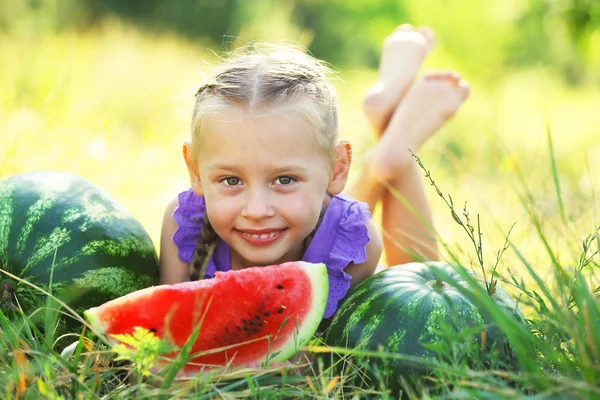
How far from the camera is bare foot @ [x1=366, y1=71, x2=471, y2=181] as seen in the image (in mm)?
4188

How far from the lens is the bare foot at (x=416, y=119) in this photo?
165 inches

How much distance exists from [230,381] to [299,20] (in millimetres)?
28809

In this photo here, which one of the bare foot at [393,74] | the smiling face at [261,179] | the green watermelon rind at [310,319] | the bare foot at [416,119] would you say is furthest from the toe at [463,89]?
the green watermelon rind at [310,319]

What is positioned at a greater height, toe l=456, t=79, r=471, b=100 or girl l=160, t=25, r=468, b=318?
toe l=456, t=79, r=471, b=100

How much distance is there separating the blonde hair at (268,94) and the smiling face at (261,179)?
0.15ft

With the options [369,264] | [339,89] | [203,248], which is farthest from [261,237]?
[339,89]

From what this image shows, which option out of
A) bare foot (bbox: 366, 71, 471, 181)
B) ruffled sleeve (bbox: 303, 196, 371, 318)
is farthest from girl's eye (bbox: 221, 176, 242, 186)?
bare foot (bbox: 366, 71, 471, 181)

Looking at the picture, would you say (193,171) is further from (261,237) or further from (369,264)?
(369,264)

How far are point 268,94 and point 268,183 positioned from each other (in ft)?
1.30

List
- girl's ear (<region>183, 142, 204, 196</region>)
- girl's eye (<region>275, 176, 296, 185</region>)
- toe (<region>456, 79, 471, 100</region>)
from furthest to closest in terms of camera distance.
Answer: toe (<region>456, 79, 471, 100</region>) → girl's ear (<region>183, 142, 204, 196</region>) → girl's eye (<region>275, 176, 296, 185</region>)

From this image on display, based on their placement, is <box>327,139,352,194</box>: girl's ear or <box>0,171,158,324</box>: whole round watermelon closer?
<box>0,171,158,324</box>: whole round watermelon

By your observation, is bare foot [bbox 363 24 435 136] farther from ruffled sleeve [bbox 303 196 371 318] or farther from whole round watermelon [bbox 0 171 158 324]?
whole round watermelon [bbox 0 171 158 324]

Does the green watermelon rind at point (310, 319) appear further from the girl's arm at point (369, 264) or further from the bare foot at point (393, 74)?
the bare foot at point (393, 74)

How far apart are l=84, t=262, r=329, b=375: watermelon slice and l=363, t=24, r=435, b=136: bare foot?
2.22 metres
